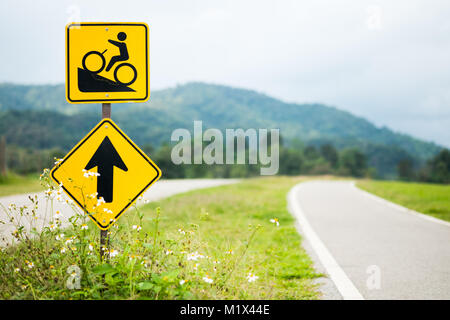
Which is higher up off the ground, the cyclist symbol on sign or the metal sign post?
the cyclist symbol on sign

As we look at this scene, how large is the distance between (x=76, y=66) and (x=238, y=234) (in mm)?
4447

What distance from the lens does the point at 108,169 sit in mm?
3395

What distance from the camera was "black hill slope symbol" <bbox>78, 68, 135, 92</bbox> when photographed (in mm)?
3479

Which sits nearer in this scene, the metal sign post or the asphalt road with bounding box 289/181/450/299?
the metal sign post

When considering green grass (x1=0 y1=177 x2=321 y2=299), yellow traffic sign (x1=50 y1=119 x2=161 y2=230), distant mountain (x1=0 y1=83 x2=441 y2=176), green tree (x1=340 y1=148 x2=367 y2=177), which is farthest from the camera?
green tree (x1=340 y1=148 x2=367 y2=177)

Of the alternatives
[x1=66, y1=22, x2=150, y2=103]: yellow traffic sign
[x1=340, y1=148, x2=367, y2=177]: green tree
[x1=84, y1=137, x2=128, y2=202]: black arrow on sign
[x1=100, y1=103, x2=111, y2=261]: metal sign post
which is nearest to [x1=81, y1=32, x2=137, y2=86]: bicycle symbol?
[x1=66, y1=22, x2=150, y2=103]: yellow traffic sign

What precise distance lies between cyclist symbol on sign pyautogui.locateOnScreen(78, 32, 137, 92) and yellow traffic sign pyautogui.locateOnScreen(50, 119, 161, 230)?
0.38 m

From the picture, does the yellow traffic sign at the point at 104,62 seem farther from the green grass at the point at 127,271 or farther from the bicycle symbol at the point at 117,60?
the green grass at the point at 127,271

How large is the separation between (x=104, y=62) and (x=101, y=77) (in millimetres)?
152

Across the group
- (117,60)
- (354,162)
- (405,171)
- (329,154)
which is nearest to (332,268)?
(117,60)

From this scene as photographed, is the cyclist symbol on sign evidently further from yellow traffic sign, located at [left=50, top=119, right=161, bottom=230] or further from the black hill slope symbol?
yellow traffic sign, located at [left=50, top=119, right=161, bottom=230]

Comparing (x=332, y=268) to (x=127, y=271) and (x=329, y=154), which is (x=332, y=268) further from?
(x=329, y=154)
